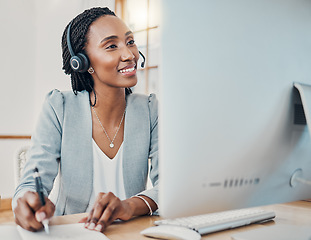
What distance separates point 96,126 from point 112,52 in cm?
28

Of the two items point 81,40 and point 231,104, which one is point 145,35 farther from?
point 231,104

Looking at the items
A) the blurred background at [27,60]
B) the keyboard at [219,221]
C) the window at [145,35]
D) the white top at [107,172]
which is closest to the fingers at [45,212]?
the keyboard at [219,221]

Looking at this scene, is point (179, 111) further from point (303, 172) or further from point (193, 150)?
point (303, 172)

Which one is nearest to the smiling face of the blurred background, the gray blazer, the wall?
the gray blazer

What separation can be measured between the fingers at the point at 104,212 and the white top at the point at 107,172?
41cm

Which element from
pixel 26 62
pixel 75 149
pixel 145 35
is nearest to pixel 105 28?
pixel 75 149

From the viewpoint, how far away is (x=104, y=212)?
745mm


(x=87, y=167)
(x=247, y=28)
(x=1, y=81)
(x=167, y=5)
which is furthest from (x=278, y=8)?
(x=1, y=81)

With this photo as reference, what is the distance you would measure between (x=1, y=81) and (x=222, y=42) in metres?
3.56

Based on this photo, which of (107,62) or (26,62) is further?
(26,62)

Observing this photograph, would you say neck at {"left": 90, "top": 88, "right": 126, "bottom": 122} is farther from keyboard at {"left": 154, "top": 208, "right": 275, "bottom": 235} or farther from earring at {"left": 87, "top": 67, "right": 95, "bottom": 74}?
keyboard at {"left": 154, "top": 208, "right": 275, "bottom": 235}

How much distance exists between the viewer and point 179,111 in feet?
1.56

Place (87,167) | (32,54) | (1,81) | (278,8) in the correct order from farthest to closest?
(32,54) → (1,81) → (87,167) → (278,8)

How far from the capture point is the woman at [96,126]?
1101mm
